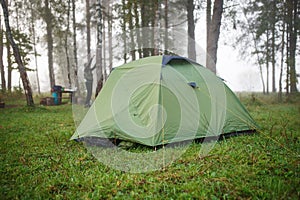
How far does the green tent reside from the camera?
3975mm

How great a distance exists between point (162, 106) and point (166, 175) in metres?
1.36

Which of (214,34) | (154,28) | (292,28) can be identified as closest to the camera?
(214,34)

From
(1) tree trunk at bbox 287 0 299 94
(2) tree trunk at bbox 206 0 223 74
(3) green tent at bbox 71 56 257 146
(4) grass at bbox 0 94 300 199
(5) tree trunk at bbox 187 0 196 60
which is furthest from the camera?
(5) tree trunk at bbox 187 0 196 60

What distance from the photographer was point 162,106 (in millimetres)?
4004

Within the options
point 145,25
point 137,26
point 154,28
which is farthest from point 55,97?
point 154,28

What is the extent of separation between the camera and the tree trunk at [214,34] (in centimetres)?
817

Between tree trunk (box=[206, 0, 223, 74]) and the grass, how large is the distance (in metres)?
4.66

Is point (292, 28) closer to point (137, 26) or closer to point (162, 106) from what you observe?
point (137, 26)

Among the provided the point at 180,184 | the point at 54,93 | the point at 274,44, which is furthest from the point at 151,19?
the point at 180,184

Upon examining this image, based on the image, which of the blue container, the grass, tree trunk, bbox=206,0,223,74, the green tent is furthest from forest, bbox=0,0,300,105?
the grass

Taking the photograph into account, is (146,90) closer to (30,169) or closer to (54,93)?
(30,169)

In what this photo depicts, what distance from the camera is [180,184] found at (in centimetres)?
265

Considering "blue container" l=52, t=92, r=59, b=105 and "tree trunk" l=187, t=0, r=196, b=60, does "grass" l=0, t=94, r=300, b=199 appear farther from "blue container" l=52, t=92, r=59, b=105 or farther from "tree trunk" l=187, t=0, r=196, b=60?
"tree trunk" l=187, t=0, r=196, b=60

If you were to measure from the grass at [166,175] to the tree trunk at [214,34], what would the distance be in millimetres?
4658
